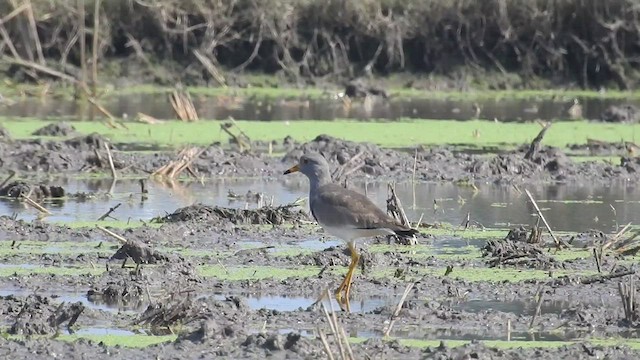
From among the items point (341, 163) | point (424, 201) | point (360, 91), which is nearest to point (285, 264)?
point (424, 201)

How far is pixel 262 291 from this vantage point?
8.85m

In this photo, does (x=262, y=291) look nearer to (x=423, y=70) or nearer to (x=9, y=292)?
(x=9, y=292)

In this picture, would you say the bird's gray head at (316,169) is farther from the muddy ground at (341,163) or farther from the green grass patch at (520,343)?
the muddy ground at (341,163)

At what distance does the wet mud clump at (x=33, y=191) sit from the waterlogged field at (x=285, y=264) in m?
0.07

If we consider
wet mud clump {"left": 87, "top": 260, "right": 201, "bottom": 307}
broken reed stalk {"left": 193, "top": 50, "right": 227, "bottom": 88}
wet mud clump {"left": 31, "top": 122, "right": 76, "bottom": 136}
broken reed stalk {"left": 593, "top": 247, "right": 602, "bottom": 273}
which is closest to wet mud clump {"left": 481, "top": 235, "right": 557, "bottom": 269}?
broken reed stalk {"left": 593, "top": 247, "right": 602, "bottom": 273}

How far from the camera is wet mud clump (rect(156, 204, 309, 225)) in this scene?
11312 mm

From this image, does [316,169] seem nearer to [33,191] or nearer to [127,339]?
[127,339]

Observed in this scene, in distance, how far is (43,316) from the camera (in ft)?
25.3

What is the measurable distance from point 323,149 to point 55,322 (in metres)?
8.04

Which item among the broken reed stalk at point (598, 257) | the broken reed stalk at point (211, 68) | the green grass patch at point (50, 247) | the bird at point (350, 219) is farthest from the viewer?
the broken reed stalk at point (211, 68)

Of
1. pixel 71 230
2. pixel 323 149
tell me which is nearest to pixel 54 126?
pixel 323 149

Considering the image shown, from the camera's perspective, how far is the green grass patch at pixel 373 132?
1752cm

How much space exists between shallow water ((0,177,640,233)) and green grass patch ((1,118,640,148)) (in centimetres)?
276

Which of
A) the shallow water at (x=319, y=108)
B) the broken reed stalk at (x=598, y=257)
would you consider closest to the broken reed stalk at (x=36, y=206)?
the broken reed stalk at (x=598, y=257)
